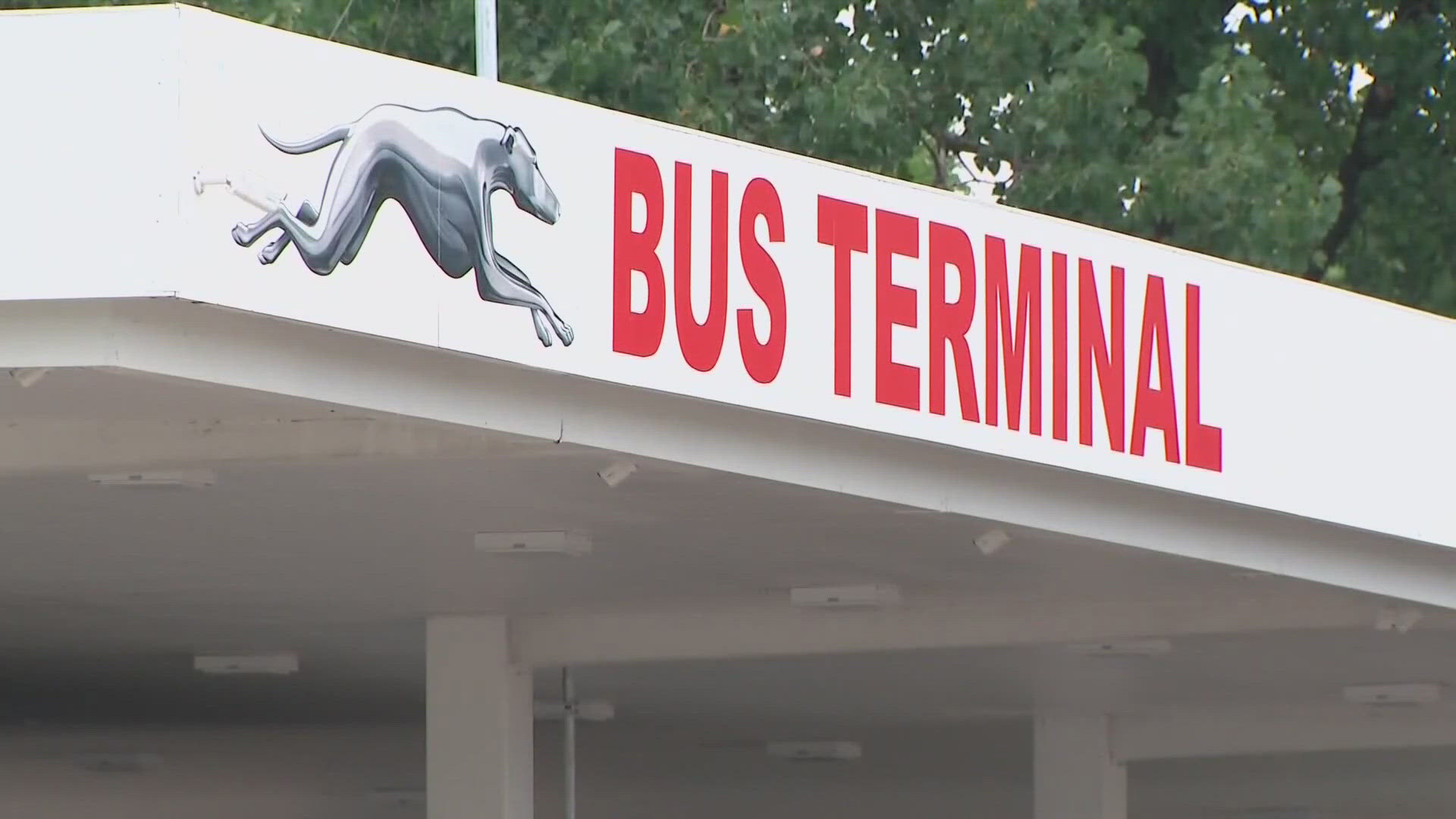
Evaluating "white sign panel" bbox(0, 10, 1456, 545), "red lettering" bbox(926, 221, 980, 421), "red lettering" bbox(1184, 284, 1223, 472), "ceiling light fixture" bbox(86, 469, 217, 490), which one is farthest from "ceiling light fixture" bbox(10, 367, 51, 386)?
"red lettering" bbox(1184, 284, 1223, 472)

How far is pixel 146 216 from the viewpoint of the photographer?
25.7ft

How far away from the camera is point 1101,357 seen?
1038 centimetres

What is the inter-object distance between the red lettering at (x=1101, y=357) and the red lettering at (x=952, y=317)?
601 mm

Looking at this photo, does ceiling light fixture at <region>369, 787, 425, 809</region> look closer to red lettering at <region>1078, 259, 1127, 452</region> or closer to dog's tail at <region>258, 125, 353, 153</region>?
red lettering at <region>1078, 259, 1127, 452</region>

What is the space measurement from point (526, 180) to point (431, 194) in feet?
1.25

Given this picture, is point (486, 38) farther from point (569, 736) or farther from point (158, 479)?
point (158, 479)

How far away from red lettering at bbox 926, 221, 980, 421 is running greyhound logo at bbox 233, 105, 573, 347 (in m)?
1.65

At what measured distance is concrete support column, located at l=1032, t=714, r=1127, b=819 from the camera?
1650 centimetres

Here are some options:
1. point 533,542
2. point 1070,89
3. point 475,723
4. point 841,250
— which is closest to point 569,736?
point 475,723

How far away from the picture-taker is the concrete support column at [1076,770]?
16.5 meters

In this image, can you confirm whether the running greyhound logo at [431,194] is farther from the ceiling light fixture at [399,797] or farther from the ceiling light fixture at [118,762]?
the ceiling light fixture at [399,797]

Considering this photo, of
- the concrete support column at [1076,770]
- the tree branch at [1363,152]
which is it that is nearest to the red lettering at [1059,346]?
the concrete support column at [1076,770]

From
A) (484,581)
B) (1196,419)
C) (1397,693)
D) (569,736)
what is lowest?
(569,736)

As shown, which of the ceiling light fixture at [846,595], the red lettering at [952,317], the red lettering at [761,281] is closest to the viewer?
the red lettering at [761,281]
